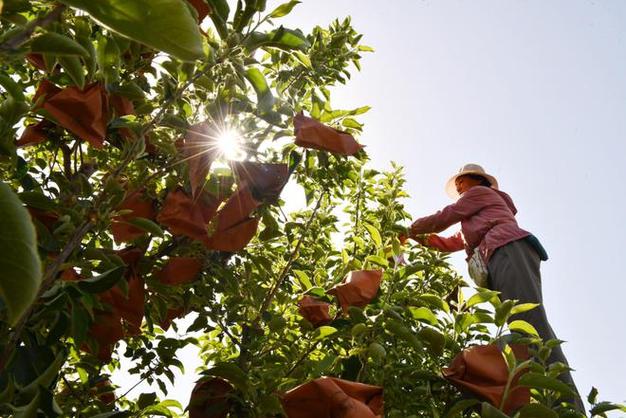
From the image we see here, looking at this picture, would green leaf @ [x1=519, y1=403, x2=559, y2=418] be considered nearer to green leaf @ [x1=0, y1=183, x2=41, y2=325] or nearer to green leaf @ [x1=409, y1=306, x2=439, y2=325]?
green leaf @ [x1=409, y1=306, x2=439, y2=325]

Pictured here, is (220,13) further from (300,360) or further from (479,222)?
(479,222)

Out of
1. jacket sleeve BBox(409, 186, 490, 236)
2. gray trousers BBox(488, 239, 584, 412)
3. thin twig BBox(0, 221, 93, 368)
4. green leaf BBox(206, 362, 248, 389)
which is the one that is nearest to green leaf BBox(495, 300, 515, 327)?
green leaf BBox(206, 362, 248, 389)

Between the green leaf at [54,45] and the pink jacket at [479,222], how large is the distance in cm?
283

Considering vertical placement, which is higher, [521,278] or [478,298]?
[521,278]

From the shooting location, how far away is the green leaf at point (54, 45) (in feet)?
2.23

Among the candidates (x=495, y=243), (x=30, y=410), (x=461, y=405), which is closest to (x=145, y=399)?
(x=461, y=405)

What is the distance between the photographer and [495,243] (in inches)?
136

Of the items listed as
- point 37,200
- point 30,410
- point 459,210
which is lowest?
point 30,410

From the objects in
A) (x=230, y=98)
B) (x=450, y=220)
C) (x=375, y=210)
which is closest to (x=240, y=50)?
(x=230, y=98)

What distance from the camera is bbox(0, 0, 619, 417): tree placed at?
1329 mm

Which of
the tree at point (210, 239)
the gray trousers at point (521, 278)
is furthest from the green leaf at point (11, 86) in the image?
the gray trousers at point (521, 278)

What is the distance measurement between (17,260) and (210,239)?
134cm

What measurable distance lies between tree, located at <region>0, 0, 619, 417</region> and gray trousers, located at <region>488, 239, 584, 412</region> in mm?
842

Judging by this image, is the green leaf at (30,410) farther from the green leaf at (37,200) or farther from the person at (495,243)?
the person at (495,243)
